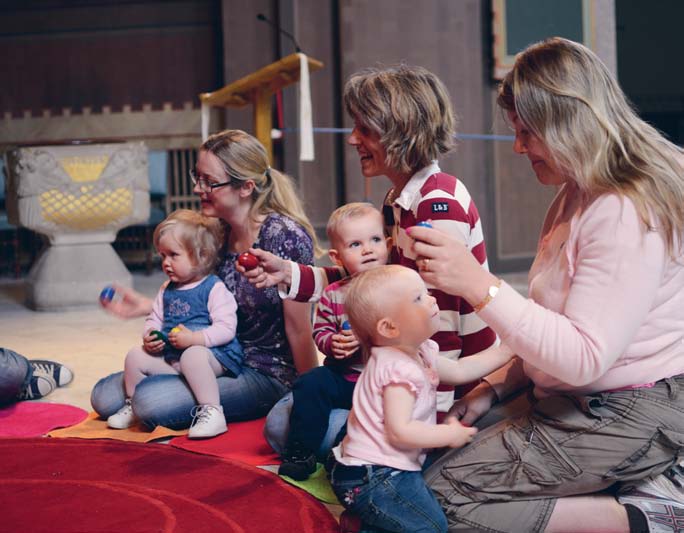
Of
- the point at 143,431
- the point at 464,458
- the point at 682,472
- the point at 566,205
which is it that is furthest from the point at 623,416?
the point at 143,431

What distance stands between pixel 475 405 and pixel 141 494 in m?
0.88

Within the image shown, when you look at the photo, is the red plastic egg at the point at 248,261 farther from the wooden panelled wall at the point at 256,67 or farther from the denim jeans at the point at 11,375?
the wooden panelled wall at the point at 256,67

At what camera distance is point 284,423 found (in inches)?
102

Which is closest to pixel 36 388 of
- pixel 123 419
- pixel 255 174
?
pixel 123 419

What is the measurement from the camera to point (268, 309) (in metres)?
3.01

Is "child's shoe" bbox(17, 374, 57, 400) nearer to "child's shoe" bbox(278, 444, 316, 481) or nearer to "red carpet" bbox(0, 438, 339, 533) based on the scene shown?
"red carpet" bbox(0, 438, 339, 533)

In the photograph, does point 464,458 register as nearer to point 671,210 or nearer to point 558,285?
point 558,285

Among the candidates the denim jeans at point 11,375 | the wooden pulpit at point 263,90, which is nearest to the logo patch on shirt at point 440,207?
the denim jeans at point 11,375

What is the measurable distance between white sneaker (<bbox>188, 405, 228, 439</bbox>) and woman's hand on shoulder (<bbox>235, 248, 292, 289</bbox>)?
516 millimetres

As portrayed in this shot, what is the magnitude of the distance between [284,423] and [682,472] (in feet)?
3.56

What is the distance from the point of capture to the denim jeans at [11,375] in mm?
3357

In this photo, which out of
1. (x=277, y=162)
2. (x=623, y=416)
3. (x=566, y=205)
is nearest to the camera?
(x=623, y=416)

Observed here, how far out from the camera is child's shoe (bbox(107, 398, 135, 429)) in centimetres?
304

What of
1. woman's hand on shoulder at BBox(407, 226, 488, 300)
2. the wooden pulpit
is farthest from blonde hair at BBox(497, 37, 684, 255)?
the wooden pulpit
